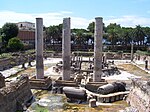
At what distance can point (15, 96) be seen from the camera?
759 inches

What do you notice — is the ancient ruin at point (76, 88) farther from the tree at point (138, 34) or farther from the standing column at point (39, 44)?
the tree at point (138, 34)

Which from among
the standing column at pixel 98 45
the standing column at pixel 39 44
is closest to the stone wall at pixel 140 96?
the standing column at pixel 98 45

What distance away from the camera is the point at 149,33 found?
8256cm

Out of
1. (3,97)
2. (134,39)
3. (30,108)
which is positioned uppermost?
(134,39)

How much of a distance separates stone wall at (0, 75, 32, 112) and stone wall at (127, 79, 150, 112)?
29.0ft

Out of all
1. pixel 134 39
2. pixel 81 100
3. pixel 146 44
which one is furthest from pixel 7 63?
pixel 146 44

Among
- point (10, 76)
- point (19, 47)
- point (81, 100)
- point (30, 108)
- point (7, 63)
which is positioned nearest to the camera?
point (30, 108)

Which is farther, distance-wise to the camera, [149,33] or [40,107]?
[149,33]

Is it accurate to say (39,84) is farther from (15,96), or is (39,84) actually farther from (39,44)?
(15,96)

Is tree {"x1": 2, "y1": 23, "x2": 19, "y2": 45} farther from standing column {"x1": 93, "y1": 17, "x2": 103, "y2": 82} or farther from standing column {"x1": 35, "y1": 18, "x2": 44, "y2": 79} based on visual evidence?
→ standing column {"x1": 93, "y1": 17, "x2": 103, "y2": 82}

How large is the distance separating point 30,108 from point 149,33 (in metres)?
69.5

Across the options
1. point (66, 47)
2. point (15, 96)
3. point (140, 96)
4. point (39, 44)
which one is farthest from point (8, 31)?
point (140, 96)

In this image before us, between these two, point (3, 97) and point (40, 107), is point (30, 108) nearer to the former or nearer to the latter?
point (40, 107)

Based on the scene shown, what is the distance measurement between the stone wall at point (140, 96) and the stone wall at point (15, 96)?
885 centimetres
